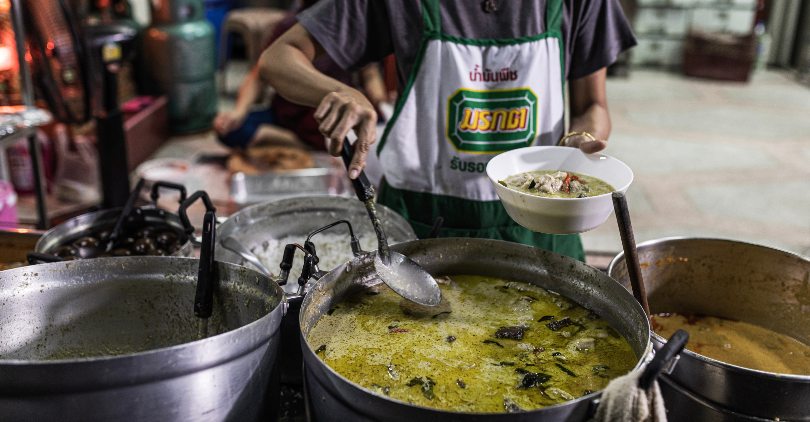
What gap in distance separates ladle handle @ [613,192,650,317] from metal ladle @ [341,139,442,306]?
382 mm

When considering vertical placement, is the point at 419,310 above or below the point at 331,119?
below

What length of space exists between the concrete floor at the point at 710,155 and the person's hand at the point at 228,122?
1175 millimetres

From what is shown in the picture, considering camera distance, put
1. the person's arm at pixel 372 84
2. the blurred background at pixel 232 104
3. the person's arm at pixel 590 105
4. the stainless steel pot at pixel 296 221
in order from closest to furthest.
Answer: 1. the stainless steel pot at pixel 296 221
2. the person's arm at pixel 590 105
3. the blurred background at pixel 232 104
4. the person's arm at pixel 372 84

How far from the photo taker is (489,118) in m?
1.92

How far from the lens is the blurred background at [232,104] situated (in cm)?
368

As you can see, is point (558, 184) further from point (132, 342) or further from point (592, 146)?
point (132, 342)

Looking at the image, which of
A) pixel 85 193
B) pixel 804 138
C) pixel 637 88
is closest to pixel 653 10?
pixel 637 88

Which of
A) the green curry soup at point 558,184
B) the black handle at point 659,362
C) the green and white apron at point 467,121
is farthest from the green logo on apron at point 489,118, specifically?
the black handle at point 659,362

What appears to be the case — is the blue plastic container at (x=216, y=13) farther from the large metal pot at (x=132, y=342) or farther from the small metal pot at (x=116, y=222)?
the large metal pot at (x=132, y=342)

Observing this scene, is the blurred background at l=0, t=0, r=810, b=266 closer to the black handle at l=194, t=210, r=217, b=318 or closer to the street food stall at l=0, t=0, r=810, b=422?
the street food stall at l=0, t=0, r=810, b=422

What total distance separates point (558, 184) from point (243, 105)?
3.67 meters

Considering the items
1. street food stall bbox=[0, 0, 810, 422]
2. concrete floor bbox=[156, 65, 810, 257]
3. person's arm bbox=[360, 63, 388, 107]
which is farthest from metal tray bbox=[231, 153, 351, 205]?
street food stall bbox=[0, 0, 810, 422]

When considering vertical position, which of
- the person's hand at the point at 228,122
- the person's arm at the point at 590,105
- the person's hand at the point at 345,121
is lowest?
the person's hand at the point at 228,122

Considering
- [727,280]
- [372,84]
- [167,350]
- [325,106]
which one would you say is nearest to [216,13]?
[372,84]
